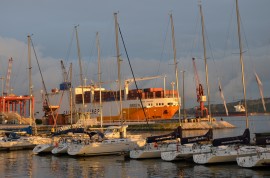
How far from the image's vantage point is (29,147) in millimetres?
45250

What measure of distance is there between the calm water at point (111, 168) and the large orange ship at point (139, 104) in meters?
65.0

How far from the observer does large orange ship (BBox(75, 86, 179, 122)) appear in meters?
103

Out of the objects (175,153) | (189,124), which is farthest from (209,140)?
(189,124)

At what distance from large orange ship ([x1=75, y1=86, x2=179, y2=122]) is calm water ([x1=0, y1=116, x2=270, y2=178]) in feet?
213

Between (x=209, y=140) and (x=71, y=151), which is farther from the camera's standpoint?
(x=71, y=151)

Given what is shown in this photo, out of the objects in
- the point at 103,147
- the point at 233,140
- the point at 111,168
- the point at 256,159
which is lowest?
the point at 111,168

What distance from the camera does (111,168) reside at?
2825 centimetres

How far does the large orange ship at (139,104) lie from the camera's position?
10300cm

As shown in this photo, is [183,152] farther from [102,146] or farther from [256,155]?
[102,146]

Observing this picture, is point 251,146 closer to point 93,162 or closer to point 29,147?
point 93,162

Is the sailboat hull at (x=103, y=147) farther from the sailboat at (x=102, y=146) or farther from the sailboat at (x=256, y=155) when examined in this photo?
the sailboat at (x=256, y=155)

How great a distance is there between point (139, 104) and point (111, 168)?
76.1 meters

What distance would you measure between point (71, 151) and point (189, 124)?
174 feet

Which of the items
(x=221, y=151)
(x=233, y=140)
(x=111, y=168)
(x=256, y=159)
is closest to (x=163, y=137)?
(x=233, y=140)
